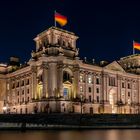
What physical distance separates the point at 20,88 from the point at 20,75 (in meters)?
5.24

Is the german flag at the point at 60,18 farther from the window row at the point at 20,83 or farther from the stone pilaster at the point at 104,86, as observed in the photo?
the stone pilaster at the point at 104,86

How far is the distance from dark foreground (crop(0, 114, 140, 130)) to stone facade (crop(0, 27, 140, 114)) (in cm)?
A: 2087

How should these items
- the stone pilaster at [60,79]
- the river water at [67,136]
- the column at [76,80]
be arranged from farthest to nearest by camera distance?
1. the column at [76,80]
2. the stone pilaster at [60,79]
3. the river water at [67,136]

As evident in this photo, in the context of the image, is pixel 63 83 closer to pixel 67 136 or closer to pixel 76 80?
pixel 76 80

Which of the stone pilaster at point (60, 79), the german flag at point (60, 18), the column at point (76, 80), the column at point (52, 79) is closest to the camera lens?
the column at point (52, 79)

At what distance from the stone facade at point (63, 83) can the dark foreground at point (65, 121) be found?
20.9 m

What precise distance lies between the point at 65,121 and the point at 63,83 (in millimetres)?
28350

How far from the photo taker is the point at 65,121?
84.5m

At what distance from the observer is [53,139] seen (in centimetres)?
5184

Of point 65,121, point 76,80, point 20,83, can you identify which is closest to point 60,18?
point 76,80

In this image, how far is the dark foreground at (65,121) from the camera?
7862 centimetres

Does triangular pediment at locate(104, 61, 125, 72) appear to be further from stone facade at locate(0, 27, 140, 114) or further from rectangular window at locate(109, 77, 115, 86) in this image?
rectangular window at locate(109, 77, 115, 86)

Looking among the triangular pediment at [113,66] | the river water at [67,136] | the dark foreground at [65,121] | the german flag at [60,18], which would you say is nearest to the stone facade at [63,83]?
the triangular pediment at [113,66]

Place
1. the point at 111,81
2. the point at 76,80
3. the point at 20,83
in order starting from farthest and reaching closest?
the point at 111,81 < the point at 20,83 < the point at 76,80
